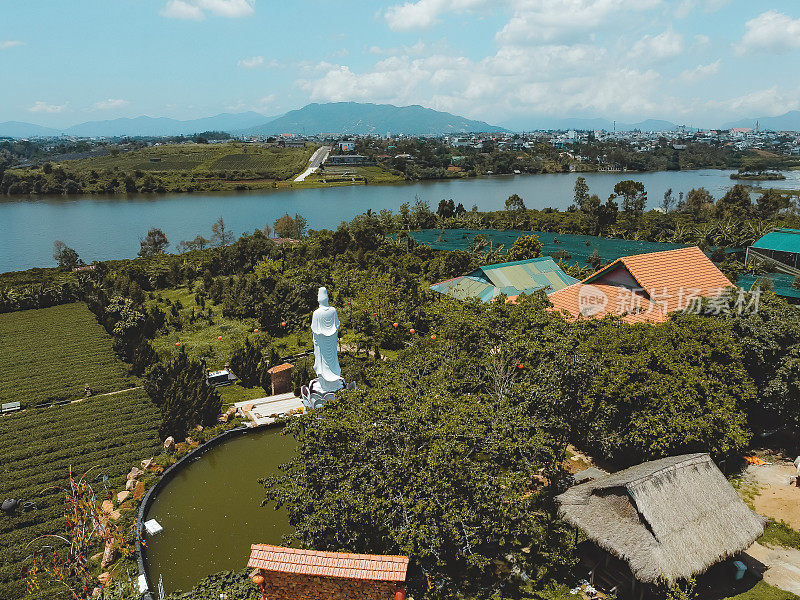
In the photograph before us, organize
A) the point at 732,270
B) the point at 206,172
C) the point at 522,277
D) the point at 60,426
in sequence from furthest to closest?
the point at 206,172, the point at 732,270, the point at 522,277, the point at 60,426

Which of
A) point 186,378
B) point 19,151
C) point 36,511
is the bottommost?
point 36,511

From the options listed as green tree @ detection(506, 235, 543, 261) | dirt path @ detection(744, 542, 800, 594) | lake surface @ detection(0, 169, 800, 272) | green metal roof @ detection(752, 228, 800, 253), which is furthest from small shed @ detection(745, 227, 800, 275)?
lake surface @ detection(0, 169, 800, 272)

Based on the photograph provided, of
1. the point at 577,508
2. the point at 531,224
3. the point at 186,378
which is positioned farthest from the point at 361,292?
the point at 531,224

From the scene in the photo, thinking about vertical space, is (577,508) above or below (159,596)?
above

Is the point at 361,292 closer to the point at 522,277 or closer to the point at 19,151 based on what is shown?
the point at 522,277

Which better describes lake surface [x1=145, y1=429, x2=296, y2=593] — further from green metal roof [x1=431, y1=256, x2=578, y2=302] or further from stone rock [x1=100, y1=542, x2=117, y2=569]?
green metal roof [x1=431, y1=256, x2=578, y2=302]

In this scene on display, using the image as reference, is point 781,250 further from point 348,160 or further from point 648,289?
point 348,160
